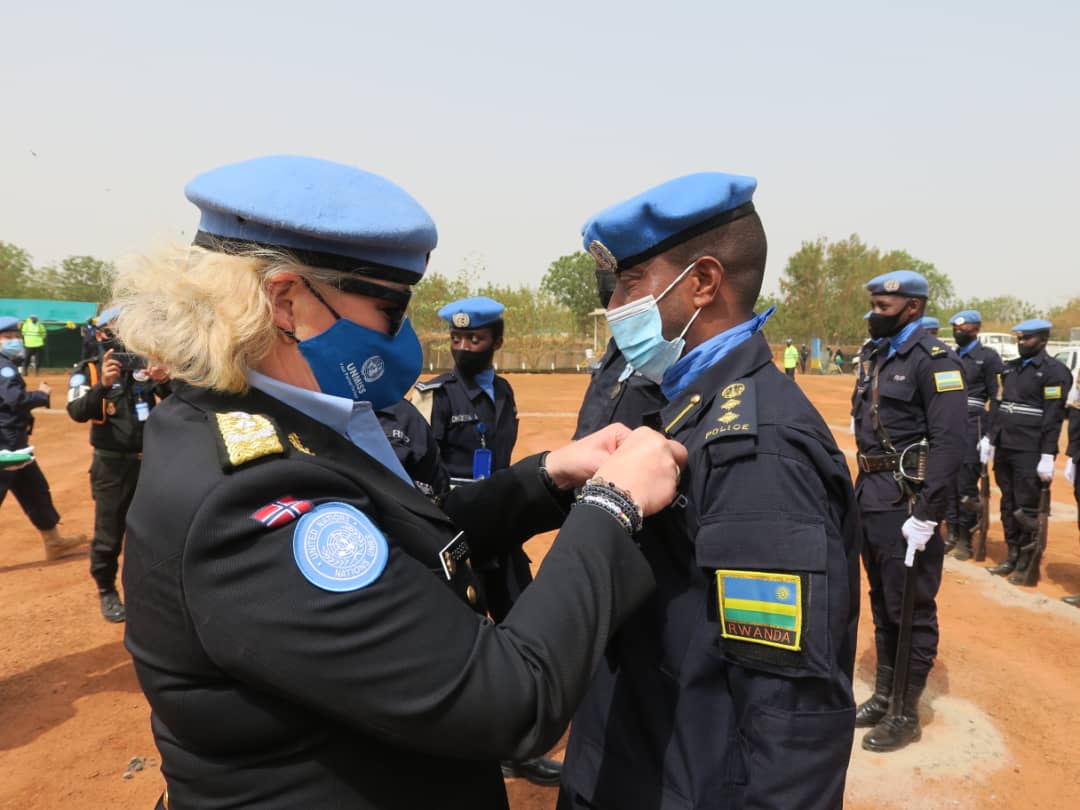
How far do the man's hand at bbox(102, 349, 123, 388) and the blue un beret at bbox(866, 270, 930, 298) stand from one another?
589 cm

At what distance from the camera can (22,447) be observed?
6223 millimetres

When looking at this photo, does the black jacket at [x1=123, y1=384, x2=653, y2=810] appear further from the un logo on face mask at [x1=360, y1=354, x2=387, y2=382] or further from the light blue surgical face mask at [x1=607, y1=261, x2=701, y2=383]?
the light blue surgical face mask at [x1=607, y1=261, x2=701, y2=383]

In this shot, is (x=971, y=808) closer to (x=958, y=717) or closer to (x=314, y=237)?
(x=958, y=717)

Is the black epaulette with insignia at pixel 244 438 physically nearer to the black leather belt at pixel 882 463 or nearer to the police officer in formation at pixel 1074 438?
the black leather belt at pixel 882 463

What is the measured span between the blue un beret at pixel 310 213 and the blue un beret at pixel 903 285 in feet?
13.6

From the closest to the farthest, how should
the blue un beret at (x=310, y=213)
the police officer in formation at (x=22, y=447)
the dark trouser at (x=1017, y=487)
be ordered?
1. the blue un beret at (x=310, y=213)
2. the police officer in formation at (x=22, y=447)
3. the dark trouser at (x=1017, y=487)

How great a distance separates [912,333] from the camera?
14.6ft

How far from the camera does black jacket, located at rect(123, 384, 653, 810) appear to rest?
0.98 metres

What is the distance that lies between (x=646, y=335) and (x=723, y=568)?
2.60 feet

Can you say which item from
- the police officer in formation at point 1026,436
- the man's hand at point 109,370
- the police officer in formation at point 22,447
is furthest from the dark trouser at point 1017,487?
the police officer in formation at point 22,447

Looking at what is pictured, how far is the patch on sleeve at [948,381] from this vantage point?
4.15 meters

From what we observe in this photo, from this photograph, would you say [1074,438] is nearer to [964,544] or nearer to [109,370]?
[964,544]

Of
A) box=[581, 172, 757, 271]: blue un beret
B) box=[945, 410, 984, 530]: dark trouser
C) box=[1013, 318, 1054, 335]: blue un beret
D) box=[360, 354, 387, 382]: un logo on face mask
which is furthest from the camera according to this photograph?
box=[1013, 318, 1054, 335]: blue un beret

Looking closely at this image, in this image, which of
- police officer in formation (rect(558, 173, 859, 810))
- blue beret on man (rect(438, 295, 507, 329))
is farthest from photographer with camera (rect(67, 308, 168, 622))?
police officer in formation (rect(558, 173, 859, 810))
